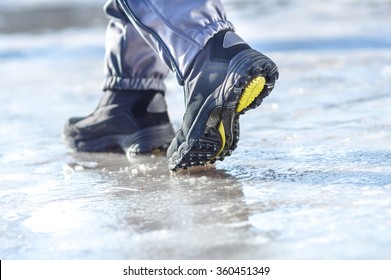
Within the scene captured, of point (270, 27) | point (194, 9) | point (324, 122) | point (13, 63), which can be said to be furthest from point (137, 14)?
point (270, 27)

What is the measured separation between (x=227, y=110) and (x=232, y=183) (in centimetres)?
18

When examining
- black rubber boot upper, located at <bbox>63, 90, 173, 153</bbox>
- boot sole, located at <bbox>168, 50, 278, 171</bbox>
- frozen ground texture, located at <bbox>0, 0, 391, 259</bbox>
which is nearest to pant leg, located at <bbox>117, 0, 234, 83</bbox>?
boot sole, located at <bbox>168, 50, 278, 171</bbox>

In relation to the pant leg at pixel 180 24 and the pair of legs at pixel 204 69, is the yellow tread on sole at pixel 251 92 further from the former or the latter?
the pant leg at pixel 180 24

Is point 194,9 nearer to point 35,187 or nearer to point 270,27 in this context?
point 35,187

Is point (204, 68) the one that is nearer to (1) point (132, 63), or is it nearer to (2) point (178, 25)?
(2) point (178, 25)

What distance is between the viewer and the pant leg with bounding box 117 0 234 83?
2127mm

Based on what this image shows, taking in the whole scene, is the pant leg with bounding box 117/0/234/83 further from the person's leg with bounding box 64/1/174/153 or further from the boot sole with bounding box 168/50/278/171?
the person's leg with bounding box 64/1/174/153

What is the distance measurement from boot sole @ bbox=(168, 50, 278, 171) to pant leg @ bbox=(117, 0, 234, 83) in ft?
0.38

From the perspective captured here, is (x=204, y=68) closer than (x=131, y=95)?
Yes

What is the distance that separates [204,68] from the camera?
6.98 feet

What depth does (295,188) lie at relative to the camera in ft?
6.67

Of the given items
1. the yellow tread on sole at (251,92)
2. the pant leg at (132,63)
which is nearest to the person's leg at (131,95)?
the pant leg at (132,63)

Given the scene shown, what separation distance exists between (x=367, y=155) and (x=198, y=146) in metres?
0.45

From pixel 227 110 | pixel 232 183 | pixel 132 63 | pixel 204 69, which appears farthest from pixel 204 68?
pixel 132 63
